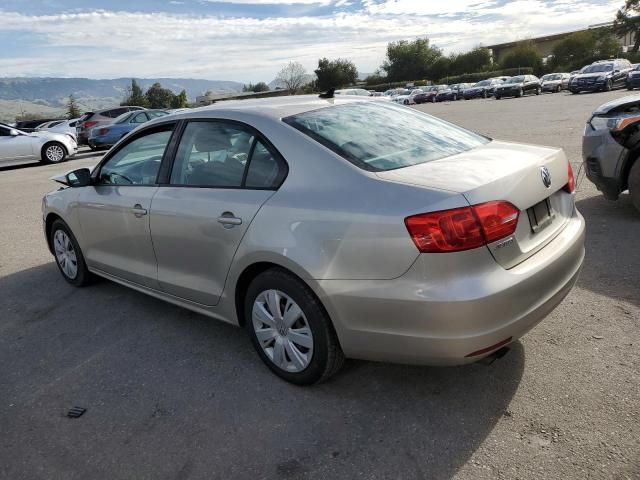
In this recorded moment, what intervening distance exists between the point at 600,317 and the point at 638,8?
83689mm

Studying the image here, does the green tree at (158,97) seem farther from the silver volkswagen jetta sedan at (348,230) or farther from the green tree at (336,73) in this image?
the silver volkswagen jetta sedan at (348,230)

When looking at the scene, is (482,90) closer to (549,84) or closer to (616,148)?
(549,84)

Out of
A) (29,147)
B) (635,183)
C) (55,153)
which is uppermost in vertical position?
(29,147)

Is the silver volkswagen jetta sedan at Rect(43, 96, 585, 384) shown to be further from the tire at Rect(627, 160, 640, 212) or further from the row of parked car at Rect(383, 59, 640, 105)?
the row of parked car at Rect(383, 59, 640, 105)

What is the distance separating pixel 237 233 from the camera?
3057mm

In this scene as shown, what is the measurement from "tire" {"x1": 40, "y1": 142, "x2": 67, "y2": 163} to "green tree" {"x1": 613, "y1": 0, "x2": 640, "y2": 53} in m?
72.9

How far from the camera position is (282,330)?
3.02 m

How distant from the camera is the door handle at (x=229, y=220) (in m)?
3.05

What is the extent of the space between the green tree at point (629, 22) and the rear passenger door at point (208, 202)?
3154 inches

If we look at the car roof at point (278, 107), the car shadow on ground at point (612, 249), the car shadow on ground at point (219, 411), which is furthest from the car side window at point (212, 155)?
the car shadow on ground at point (612, 249)

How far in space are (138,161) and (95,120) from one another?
64.9 ft

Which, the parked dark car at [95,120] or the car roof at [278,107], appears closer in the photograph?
the car roof at [278,107]

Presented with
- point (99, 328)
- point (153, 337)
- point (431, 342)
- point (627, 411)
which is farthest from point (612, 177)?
point (99, 328)

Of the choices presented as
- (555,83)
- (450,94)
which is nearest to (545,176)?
(555,83)
